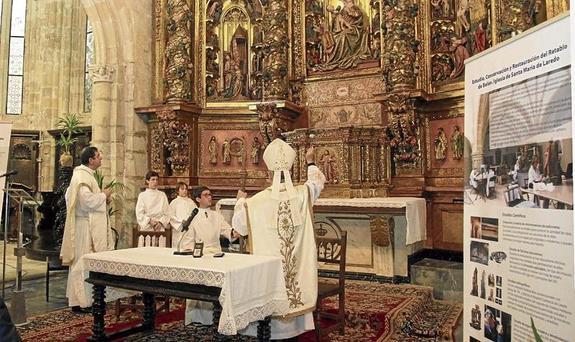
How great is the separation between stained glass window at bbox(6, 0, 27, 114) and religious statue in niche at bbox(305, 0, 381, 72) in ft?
39.2

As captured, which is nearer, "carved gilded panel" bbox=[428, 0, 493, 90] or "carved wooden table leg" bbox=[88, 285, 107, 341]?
"carved wooden table leg" bbox=[88, 285, 107, 341]

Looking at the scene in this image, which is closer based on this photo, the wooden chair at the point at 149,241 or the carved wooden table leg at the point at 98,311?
the carved wooden table leg at the point at 98,311

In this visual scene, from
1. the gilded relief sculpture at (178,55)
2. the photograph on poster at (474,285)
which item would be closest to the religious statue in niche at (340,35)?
the gilded relief sculpture at (178,55)

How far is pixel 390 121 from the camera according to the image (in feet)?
30.9

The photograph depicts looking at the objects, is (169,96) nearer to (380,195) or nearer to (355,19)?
(355,19)

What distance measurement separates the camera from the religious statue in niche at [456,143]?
8.98 metres

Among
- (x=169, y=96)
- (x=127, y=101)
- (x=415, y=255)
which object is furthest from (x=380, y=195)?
(x=127, y=101)

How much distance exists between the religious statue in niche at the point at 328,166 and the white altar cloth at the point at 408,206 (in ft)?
1.88

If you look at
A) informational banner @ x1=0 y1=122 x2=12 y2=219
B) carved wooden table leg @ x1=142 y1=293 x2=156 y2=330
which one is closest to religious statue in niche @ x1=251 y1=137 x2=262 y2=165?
informational banner @ x1=0 y1=122 x2=12 y2=219

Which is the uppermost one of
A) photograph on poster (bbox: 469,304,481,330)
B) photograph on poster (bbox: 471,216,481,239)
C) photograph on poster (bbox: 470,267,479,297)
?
photograph on poster (bbox: 471,216,481,239)

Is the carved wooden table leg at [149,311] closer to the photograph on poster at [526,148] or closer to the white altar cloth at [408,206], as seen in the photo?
the white altar cloth at [408,206]

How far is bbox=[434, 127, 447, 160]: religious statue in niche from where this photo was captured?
9.23 meters

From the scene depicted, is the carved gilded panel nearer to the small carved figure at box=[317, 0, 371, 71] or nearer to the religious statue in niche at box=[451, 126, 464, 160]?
the religious statue in niche at box=[451, 126, 464, 160]

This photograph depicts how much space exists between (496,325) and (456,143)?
20.9 feet
